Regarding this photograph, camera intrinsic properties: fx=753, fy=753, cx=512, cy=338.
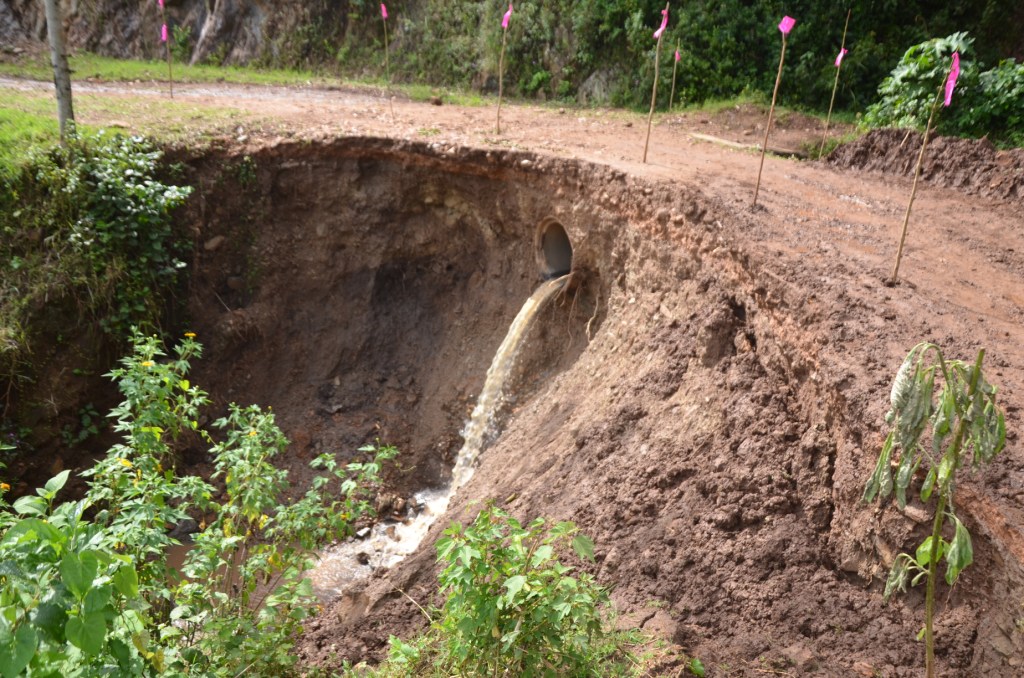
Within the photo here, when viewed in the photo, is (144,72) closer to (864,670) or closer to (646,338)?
(646,338)

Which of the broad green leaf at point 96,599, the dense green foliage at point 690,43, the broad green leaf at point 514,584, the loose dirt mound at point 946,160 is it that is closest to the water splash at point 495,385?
the loose dirt mound at point 946,160

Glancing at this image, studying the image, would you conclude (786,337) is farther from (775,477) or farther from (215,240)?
(215,240)

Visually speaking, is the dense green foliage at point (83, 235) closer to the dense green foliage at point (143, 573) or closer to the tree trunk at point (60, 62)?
the tree trunk at point (60, 62)

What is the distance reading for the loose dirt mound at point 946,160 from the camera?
22.9 feet

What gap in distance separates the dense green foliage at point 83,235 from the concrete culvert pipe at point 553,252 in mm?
3680

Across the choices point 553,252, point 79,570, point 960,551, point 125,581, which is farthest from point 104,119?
point 960,551

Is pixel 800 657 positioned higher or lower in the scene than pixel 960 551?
lower

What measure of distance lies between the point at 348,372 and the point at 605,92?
6676mm

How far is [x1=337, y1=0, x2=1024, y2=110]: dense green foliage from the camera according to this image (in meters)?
11.1

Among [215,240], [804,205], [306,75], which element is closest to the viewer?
[804,205]

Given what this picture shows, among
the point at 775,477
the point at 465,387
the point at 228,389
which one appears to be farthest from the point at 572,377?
the point at 228,389

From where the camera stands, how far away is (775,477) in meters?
4.23

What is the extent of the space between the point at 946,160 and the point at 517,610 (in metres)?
6.71

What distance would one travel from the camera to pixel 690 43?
11906 mm
